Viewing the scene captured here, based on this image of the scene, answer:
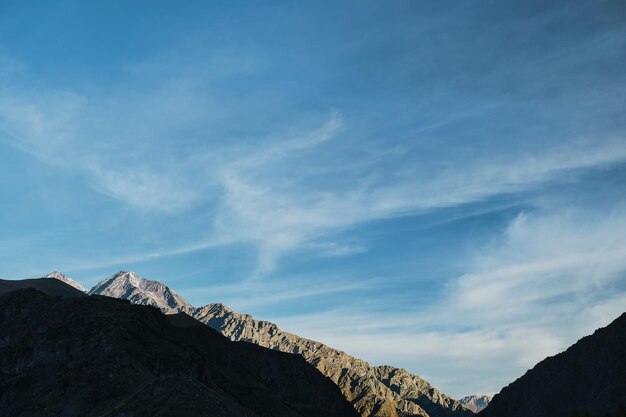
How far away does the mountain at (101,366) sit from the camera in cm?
9531

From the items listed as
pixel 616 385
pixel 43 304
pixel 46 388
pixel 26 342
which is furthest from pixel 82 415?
pixel 616 385

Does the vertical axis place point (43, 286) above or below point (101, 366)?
above

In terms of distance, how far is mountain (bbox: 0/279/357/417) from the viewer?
3752 inches

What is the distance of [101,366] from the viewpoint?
4500 inches

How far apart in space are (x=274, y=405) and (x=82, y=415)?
8130cm

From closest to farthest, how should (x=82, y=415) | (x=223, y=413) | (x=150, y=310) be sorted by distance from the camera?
(x=223, y=413)
(x=82, y=415)
(x=150, y=310)

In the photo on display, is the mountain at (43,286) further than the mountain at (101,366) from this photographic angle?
Yes

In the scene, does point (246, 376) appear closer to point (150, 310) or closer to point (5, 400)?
point (150, 310)

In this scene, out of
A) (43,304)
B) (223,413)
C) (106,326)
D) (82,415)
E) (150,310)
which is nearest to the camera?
(223,413)

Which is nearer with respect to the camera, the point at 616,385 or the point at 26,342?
the point at 26,342

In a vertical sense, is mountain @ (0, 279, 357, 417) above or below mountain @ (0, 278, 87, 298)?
below

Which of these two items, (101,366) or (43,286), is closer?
(101,366)

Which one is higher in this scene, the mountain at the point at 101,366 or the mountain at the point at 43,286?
the mountain at the point at 43,286

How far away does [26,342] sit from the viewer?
130750mm
